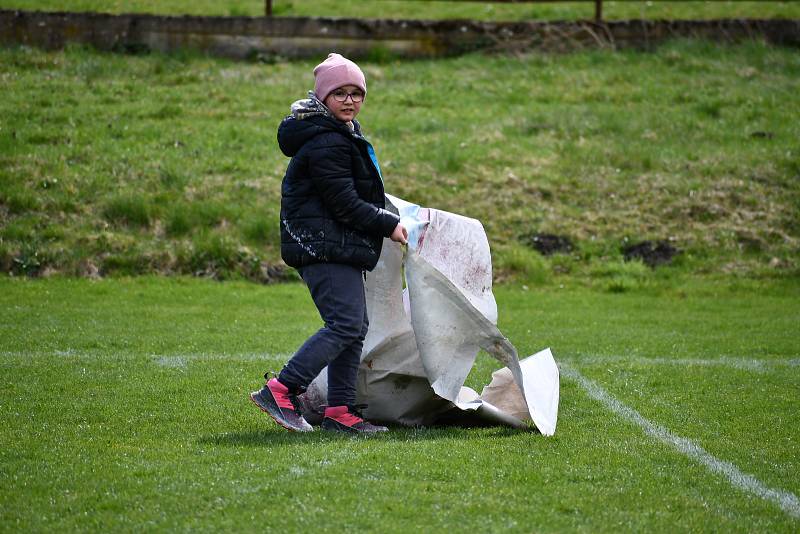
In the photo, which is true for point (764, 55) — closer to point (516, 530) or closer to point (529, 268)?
point (529, 268)

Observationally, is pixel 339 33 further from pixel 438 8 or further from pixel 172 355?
pixel 172 355

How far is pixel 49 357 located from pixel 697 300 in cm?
738

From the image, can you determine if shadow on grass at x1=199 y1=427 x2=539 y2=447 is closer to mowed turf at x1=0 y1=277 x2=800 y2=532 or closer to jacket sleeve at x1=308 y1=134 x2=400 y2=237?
mowed turf at x1=0 y1=277 x2=800 y2=532

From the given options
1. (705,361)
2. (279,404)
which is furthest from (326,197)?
(705,361)

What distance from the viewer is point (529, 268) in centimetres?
1345

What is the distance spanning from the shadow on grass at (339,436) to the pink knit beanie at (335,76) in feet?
6.02

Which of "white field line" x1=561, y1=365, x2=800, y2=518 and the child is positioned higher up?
the child

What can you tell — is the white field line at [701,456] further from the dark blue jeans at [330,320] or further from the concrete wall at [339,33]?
the concrete wall at [339,33]

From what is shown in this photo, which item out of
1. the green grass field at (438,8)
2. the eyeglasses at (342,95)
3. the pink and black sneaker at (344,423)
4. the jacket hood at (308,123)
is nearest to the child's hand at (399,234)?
the jacket hood at (308,123)

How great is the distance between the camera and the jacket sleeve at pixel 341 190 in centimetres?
582

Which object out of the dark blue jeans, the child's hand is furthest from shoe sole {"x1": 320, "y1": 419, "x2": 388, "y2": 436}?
the child's hand

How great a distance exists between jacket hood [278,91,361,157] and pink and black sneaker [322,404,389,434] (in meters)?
1.47

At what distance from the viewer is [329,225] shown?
592 cm

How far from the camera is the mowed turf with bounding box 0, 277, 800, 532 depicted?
4.38 m
